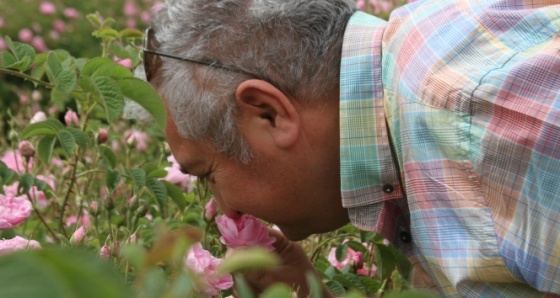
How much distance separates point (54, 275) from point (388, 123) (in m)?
1.38

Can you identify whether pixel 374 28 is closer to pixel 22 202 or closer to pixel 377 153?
pixel 377 153

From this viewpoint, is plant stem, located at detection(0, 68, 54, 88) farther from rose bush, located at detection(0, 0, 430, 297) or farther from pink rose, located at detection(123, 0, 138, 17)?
pink rose, located at detection(123, 0, 138, 17)

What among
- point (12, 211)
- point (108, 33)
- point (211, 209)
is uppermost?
point (108, 33)

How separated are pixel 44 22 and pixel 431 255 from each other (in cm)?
505

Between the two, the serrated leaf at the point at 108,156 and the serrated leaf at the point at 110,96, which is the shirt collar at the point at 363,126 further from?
the serrated leaf at the point at 108,156

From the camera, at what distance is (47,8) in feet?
20.9

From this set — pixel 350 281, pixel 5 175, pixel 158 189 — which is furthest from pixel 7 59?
pixel 350 281

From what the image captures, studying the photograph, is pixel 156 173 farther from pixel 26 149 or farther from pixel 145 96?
pixel 145 96

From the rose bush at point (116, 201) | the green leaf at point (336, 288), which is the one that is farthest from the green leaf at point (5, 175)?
the green leaf at point (336, 288)

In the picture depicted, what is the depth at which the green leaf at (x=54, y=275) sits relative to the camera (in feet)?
1.37

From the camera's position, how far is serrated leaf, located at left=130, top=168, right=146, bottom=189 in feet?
6.85

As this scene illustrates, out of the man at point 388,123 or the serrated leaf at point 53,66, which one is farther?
the serrated leaf at point 53,66

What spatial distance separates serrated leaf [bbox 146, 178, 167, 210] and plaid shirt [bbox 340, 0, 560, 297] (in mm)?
484

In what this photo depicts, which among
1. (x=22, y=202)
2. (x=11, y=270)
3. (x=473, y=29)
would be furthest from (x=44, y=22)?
(x=11, y=270)
